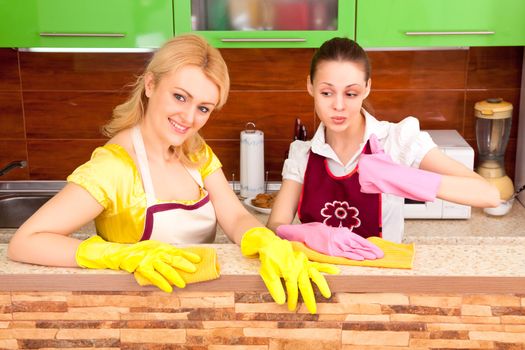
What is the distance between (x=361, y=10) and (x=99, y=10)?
2.90 ft

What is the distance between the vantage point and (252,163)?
2.96m

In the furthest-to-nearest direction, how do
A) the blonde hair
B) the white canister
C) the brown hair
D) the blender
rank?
the white canister, the blender, the brown hair, the blonde hair

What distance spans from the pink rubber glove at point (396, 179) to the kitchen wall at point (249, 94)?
4.56 ft

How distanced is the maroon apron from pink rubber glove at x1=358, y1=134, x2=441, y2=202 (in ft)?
1.09

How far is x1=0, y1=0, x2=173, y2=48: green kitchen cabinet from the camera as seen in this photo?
2.59 meters

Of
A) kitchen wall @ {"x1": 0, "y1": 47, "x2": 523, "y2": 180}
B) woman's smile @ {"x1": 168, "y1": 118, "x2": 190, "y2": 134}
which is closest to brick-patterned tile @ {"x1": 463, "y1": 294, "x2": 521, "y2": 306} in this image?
woman's smile @ {"x1": 168, "y1": 118, "x2": 190, "y2": 134}

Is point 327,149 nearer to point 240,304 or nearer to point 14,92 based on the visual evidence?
point 240,304

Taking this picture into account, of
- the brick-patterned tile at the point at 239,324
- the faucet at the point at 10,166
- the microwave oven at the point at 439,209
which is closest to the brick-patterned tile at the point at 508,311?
the brick-patterned tile at the point at 239,324

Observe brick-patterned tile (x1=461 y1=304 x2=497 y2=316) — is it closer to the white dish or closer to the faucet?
the white dish

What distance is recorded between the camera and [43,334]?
145 cm

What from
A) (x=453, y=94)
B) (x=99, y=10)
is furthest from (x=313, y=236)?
(x=453, y=94)

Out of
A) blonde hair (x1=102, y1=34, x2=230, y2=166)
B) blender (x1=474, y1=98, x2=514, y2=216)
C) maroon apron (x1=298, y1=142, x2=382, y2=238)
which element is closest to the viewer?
blonde hair (x1=102, y1=34, x2=230, y2=166)

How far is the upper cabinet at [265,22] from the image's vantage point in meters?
2.60

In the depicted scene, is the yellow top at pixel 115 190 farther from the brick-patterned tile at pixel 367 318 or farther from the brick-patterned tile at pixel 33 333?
the brick-patterned tile at pixel 367 318
